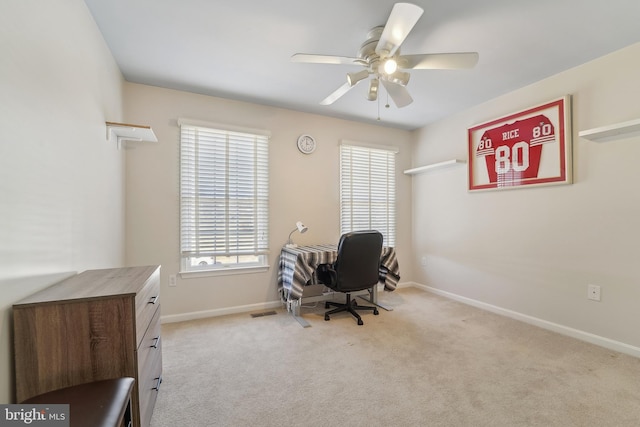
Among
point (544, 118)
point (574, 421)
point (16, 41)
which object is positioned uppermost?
point (544, 118)

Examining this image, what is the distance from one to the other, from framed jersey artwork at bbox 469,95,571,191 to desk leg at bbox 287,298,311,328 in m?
2.63

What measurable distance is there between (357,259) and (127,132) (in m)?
2.45

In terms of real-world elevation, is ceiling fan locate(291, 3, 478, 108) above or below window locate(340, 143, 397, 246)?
above

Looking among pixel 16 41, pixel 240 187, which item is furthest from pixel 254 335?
pixel 16 41

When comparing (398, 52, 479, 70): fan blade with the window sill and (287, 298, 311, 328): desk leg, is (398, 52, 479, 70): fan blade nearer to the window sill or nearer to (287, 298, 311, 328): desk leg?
(287, 298, 311, 328): desk leg

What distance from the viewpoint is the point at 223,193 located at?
323cm

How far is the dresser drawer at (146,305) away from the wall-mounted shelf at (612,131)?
135 inches

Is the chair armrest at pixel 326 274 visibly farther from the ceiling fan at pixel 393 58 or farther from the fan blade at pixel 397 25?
the fan blade at pixel 397 25

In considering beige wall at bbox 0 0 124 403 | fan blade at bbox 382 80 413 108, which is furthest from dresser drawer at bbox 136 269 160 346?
fan blade at bbox 382 80 413 108

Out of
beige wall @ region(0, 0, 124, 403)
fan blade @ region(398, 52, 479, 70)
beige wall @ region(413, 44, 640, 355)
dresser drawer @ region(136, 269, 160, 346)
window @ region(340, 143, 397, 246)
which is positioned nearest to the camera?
beige wall @ region(0, 0, 124, 403)

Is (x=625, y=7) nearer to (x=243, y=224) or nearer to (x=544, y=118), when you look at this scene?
(x=544, y=118)

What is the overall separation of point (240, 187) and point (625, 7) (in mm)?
3492

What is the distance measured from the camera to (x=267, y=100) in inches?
131

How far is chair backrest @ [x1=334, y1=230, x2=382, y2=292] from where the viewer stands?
9.36 feet
